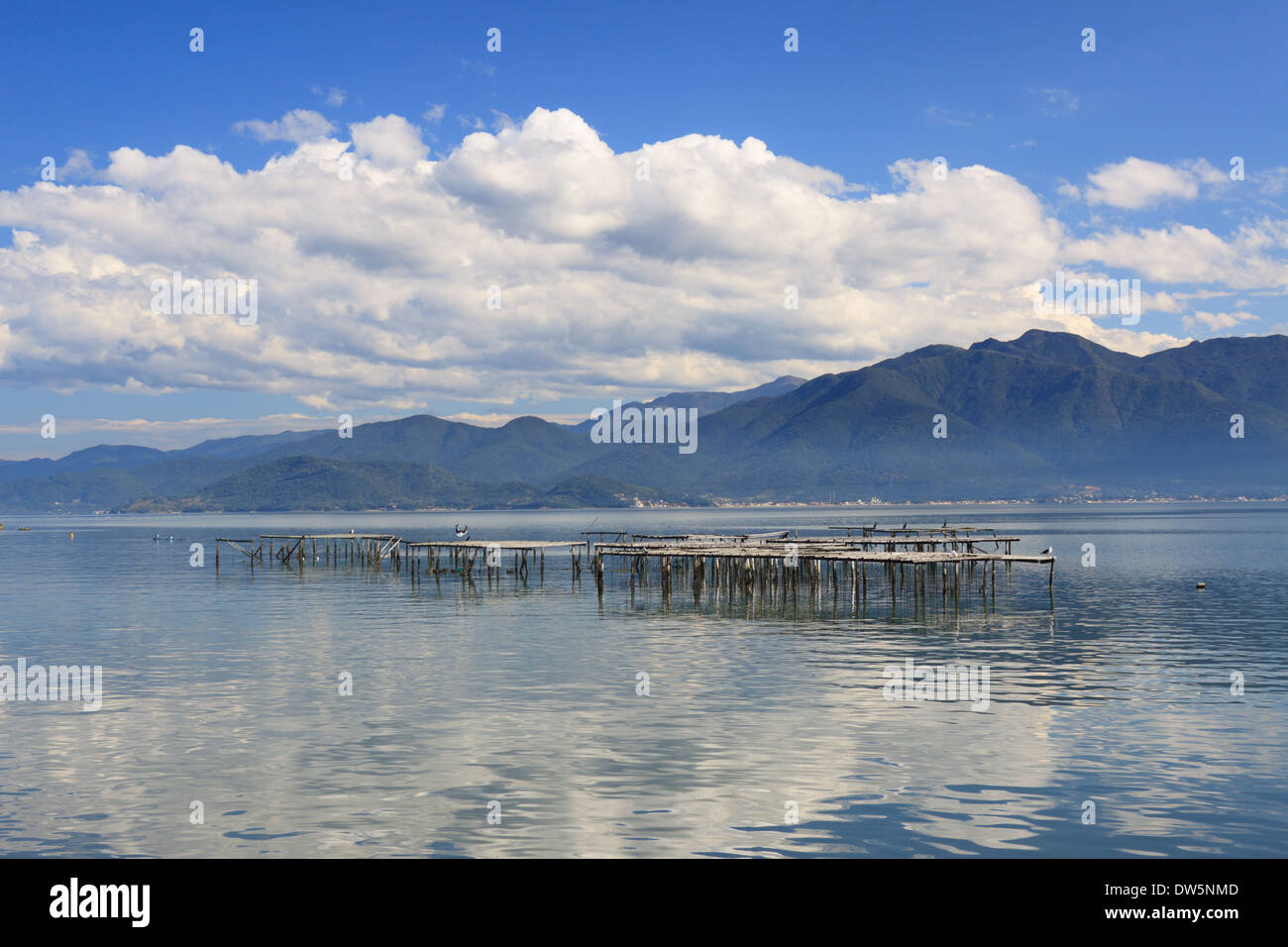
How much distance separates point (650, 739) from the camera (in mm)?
21906

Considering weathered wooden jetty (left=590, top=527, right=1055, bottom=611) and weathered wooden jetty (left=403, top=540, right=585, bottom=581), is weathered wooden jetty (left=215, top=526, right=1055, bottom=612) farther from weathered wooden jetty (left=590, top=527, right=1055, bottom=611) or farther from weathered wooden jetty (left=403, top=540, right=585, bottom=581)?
weathered wooden jetty (left=403, top=540, right=585, bottom=581)

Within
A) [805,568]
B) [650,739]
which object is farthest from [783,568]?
[650,739]

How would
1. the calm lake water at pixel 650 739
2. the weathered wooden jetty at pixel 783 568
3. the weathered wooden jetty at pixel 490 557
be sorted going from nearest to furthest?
the calm lake water at pixel 650 739
the weathered wooden jetty at pixel 783 568
the weathered wooden jetty at pixel 490 557

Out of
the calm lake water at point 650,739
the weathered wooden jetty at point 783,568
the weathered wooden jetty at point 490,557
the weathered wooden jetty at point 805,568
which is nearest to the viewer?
the calm lake water at point 650,739

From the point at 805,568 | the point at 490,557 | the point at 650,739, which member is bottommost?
the point at 805,568

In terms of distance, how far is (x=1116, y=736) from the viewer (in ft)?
70.5

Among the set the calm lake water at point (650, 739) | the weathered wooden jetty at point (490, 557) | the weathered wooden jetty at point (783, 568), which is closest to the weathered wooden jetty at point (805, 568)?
the weathered wooden jetty at point (783, 568)

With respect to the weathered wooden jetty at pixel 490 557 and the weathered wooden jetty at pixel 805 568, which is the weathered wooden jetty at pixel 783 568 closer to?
the weathered wooden jetty at pixel 805 568

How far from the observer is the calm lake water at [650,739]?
15492mm

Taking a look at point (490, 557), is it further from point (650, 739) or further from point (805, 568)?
point (650, 739)

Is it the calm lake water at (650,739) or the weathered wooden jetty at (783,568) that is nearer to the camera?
the calm lake water at (650,739)

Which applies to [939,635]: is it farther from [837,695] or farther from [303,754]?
[303,754]

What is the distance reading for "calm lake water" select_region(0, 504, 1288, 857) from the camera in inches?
610
